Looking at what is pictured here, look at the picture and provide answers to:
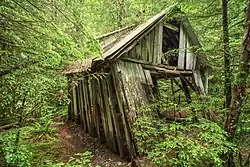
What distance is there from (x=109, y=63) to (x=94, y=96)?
1809 millimetres

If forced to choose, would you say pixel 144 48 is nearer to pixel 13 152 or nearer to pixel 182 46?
pixel 182 46

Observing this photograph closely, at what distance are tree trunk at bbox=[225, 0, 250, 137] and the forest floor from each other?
8.59 ft

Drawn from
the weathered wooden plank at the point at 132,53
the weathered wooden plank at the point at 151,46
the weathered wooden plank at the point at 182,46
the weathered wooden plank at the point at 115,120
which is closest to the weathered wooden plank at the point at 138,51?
the weathered wooden plank at the point at 132,53

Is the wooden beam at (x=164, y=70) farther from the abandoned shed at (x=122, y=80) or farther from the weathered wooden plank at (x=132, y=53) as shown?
the weathered wooden plank at (x=132, y=53)

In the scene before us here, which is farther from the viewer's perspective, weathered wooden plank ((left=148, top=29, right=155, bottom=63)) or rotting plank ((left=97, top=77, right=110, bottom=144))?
weathered wooden plank ((left=148, top=29, right=155, bottom=63))

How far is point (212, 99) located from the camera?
5.09m

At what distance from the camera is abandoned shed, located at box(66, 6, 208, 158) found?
6.53 metres

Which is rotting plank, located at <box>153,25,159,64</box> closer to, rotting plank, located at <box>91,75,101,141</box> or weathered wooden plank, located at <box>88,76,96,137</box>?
rotting plank, located at <box>91,75,101,141</box>

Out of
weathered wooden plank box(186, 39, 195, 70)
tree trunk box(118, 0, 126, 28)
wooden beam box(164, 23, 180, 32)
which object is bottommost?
weathered wooden plank box(186, 39, 195, 70)

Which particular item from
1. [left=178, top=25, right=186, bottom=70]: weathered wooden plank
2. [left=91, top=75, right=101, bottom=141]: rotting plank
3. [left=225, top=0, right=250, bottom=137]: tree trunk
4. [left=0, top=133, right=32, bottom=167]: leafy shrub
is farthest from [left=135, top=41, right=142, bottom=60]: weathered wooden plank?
[left=0, top=133, right=32, bottom=167]: leafy shrub

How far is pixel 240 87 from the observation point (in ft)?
14.0

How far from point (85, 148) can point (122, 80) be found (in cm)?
287

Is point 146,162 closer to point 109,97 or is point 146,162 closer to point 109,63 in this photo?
point 109,97

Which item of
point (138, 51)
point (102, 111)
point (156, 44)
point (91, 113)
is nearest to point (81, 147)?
point (91, 113)
